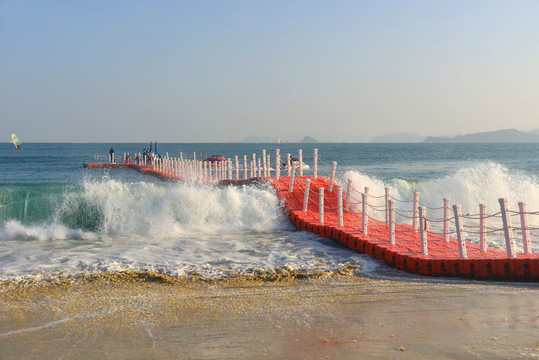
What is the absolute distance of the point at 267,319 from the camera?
684 centimetres

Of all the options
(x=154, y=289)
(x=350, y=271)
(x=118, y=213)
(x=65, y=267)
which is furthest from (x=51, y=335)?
(x=118, y=213)

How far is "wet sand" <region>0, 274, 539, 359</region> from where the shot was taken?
5734mm

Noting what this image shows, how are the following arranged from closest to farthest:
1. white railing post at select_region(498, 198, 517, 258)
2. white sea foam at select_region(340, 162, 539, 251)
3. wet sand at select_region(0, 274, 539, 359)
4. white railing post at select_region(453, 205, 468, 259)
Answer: wet sand at select_region(0, 274, 539, 359) → white railing post at select_region(498, 198, 517, 258) → white railing post at select_region(453, 205, 468, 259) → white sea foam at select_region(340, 162, 539, 251)

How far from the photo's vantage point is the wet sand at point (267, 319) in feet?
18.8

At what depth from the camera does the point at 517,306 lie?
23.9 ft

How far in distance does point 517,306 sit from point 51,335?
20.2ft

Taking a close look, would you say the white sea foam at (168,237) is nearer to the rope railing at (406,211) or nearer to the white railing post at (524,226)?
the rope railing at (406,211)

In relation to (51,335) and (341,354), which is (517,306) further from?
(51,335)

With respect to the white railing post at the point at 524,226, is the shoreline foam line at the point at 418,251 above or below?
below

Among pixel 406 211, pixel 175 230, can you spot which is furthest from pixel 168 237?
pixel 406 211

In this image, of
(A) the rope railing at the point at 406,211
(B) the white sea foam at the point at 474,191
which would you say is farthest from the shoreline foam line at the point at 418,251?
(B) the white sea foam at the point at 474,191

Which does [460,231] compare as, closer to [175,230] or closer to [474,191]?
[175,230]

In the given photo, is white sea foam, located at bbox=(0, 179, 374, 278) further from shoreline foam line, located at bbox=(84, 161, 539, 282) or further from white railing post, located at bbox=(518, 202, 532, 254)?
white railing post, located at bbox=(518, 202, 532, 254)

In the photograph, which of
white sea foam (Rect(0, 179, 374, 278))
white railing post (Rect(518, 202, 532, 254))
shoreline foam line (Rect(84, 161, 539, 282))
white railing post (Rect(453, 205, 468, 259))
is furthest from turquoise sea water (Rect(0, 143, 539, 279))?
white railing post (Rect(518, 202, 532, 254))
